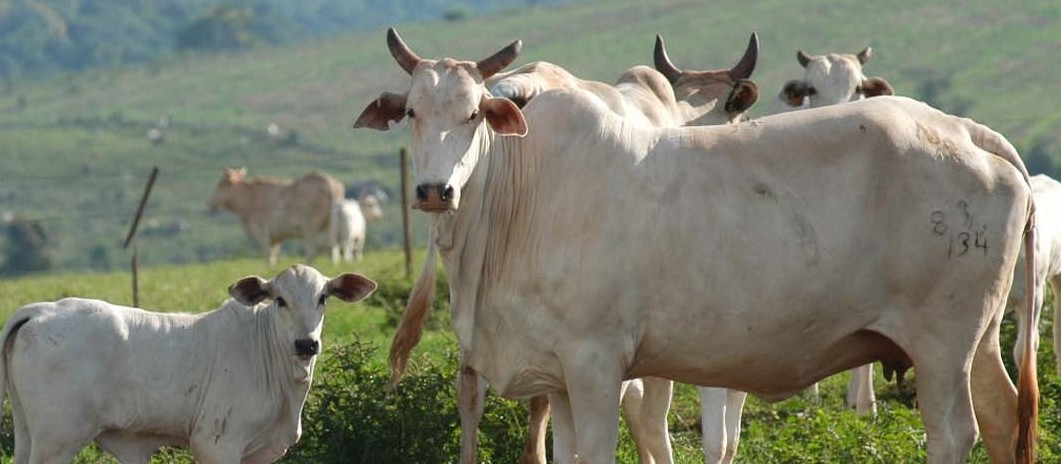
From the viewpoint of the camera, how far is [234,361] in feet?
38.0

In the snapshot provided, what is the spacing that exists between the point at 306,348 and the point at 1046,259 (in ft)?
16.9

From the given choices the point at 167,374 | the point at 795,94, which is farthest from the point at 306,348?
the point at 795,94

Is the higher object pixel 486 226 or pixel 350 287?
pixel 486 226

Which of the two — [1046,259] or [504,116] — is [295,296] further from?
[1046,259]

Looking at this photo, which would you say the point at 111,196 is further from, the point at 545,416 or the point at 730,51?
the point at 545,416

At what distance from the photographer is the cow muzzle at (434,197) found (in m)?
8.72

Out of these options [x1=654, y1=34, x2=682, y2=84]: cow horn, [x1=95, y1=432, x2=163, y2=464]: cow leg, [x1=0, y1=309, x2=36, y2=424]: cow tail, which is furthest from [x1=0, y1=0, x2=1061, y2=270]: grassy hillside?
[x1=0, y1=309, x2=36, y2=424]: cow tail

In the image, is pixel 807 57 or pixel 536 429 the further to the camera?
pixel 807 57

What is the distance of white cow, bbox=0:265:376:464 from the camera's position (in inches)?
432

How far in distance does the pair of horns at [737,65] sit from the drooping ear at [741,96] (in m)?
0.53

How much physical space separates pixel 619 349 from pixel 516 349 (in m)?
0.50

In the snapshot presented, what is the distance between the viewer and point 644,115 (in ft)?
38.1

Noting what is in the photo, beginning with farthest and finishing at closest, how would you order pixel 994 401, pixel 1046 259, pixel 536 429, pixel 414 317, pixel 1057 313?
pixel 1057 313
pixel 1046 259
pixel 536 429
pixel 414 317
pixel 994 401

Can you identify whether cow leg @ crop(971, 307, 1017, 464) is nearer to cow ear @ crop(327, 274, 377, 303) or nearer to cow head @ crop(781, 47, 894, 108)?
cow ear @ crop(327, 274, 377, 303)
